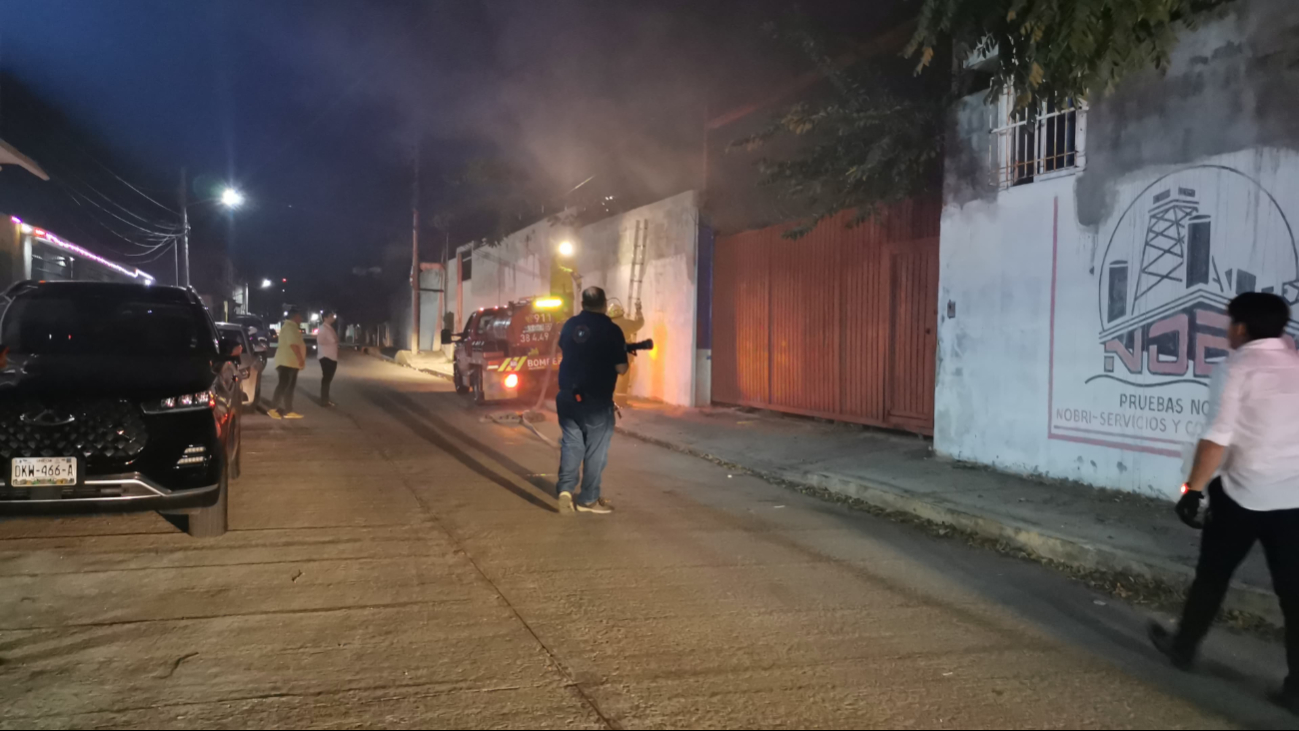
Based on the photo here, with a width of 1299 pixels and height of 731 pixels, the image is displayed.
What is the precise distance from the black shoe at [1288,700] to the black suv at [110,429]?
5.68 m

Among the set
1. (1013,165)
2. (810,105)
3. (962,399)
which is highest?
(810,105)

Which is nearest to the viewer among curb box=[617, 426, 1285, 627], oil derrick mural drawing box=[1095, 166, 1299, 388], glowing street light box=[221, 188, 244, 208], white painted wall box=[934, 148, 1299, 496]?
curb box=[617, 426, 1285, 627]

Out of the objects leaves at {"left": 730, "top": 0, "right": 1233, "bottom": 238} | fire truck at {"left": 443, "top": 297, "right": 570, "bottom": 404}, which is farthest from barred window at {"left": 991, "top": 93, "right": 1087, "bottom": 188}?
fire truck at {"left": 443, "top": 297, "right": 570, "bottom": 404}

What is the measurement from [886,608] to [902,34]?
7450 millimetres

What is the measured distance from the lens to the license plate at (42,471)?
16.6 feet

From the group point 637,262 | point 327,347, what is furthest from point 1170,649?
point 637,262

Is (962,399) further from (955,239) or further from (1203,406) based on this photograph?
(1203,406)

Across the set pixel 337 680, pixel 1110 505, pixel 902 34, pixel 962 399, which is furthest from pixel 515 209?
pixel 337 680

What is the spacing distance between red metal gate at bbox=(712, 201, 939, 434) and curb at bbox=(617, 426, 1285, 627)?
2.25 meters

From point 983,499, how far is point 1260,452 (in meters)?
3.86

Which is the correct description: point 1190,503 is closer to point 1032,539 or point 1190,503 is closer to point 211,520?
point 1032,539

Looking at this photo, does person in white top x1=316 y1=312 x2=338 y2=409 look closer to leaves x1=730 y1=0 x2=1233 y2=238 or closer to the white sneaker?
leaves x1=730 y1=0 x2=1233 y2=238

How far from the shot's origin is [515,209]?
2516 centimetres

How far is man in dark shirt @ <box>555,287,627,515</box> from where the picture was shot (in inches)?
267
